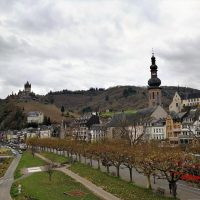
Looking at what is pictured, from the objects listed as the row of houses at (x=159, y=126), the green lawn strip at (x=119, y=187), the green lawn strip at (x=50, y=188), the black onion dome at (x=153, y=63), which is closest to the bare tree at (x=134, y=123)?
the row of houses at (x=159, y=126)

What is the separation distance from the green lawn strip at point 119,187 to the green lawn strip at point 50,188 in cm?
331

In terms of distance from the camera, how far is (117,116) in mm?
192375

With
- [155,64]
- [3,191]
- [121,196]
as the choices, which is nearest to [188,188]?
[121,196]

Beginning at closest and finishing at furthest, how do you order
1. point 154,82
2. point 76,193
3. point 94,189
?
point 76,193 → point 94,189 → point 154,82

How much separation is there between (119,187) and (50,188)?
34.9ft

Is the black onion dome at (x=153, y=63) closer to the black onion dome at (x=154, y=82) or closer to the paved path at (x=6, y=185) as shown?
the black onion dome at (x=154, y=82)

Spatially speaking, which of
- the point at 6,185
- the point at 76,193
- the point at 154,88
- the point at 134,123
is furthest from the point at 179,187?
the point at 154,88

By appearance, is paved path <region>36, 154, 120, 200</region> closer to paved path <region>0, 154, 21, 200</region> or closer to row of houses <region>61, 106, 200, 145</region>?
paved path <region>0, 154, 21, 200</region>

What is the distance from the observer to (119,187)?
62.7 m

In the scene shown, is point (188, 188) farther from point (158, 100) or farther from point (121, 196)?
point (158, 100)

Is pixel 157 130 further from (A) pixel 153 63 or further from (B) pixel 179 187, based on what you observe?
(B) pixel 179 187

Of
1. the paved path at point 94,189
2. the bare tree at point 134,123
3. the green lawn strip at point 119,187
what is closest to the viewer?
the green lawn strip at point 119,187

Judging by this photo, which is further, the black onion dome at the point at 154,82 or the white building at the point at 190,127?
the black onion dome at the point at 154,82

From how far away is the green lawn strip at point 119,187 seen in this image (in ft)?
178
